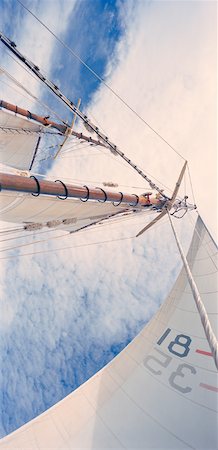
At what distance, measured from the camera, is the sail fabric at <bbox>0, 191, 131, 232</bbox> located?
541 cm

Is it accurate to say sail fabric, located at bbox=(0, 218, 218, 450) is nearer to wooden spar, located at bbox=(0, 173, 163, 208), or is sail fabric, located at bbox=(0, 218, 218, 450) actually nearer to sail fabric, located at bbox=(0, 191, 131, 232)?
wooden spar, located at bbox=(0, 173, 163, 208)

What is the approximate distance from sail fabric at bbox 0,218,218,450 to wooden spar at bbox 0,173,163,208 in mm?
3161

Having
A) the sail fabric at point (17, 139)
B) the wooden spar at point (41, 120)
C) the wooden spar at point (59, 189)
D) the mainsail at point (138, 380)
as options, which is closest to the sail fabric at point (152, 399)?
the mainsail at point (138, 380)

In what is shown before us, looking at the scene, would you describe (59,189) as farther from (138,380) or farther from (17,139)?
(17,139)

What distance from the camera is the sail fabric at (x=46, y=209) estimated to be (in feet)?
17.7

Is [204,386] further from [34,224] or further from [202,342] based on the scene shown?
[34,224]

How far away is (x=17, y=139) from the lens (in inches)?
631

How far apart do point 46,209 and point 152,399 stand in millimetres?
4622

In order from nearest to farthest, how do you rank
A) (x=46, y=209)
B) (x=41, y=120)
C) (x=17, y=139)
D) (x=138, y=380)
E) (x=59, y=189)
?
(x=59, y=189), (x=138, y=380), (x=46, y=209), (x=41, y=120), (x=17, y=139)

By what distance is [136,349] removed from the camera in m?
6.64

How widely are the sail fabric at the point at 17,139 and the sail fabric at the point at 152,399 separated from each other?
43.6ft

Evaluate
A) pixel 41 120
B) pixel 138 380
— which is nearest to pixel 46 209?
pixel 138 380

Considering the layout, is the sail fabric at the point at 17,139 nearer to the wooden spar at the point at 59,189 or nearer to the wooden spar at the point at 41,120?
the wooden spar at the point at 41,120

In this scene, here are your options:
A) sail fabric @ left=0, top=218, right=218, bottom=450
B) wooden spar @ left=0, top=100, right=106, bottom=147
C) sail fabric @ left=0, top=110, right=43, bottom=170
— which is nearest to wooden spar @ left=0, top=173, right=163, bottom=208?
sail fabric @ left=0, top=218, right=218, bottom=450
